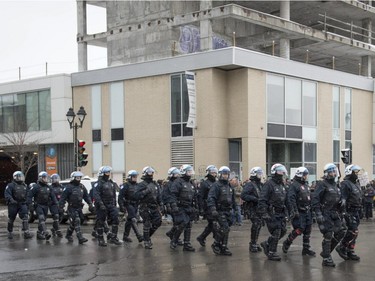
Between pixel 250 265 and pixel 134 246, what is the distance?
388 centimetres

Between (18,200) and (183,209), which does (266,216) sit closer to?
(183,209)

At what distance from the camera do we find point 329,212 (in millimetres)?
10914

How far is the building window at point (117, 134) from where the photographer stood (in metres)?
31.6

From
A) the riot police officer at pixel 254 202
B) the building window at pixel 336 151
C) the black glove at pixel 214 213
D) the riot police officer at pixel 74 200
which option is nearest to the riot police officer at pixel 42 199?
the riot police officer at pixel 74 200

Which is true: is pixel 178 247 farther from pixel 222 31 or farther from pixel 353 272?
pixel 222 31

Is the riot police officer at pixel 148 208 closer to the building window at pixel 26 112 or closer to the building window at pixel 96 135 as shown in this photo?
the building window at pixel 96 135

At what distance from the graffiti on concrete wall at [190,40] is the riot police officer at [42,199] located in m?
20.5

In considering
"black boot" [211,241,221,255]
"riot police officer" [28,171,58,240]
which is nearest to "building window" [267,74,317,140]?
"riot police officer" [28,171,58,240]

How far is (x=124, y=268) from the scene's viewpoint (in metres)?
10.6

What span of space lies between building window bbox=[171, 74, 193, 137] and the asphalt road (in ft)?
48.5

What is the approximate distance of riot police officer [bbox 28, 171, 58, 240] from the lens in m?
15.5

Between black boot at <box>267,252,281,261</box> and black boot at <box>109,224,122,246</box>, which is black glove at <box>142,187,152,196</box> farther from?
black boot at <box>267,252,281,261</box>

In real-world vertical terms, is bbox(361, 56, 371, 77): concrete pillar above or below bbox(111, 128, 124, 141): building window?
above

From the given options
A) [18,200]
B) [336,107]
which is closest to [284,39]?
[336,107]
